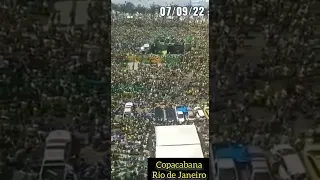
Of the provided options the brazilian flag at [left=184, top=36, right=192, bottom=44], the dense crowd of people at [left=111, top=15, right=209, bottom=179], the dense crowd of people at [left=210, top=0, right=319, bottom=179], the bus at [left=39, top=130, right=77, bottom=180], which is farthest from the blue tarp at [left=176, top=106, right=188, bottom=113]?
the bus at [left=39, top=130, right=77, bottom=180]

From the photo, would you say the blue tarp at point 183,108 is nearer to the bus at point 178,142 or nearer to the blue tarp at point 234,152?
the bus at point 178,142

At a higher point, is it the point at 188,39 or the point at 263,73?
the point at 188,39

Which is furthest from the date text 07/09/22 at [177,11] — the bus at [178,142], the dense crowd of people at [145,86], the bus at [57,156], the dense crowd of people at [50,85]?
the bus at [57,156]

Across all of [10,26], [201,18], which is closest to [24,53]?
[10,26]

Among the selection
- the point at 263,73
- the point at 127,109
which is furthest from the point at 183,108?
the point at 263,73

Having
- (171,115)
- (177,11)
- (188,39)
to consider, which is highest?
(177,11)

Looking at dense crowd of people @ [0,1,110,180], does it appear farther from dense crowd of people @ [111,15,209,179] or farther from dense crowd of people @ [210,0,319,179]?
dense crowd of people @ [210,0,319,179]

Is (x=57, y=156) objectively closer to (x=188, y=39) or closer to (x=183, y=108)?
(x=183, y=108)
